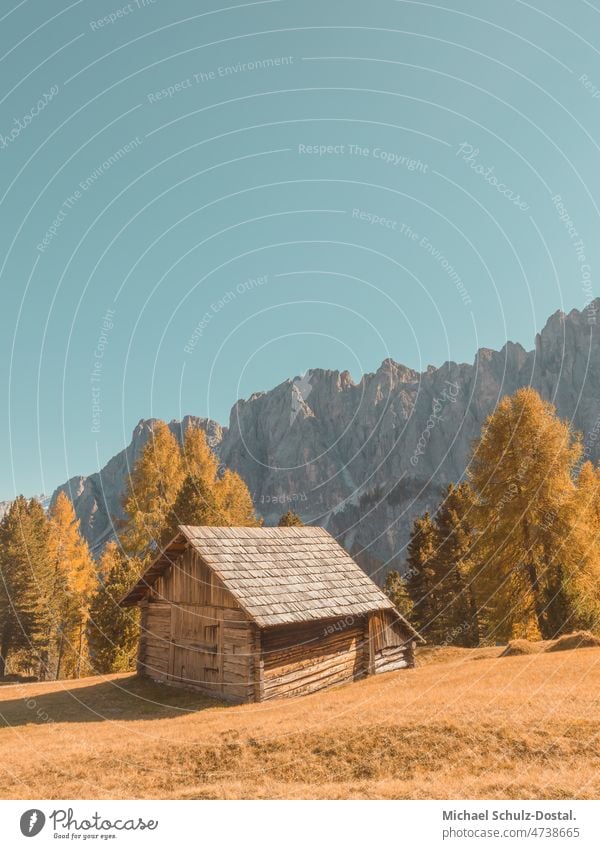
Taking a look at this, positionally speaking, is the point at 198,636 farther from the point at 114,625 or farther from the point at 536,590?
the point at 536,590

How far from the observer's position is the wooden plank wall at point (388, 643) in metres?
23.6

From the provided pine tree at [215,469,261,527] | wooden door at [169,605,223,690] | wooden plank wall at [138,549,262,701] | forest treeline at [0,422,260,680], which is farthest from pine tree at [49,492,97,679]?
wooden door at [169,605,223,690]

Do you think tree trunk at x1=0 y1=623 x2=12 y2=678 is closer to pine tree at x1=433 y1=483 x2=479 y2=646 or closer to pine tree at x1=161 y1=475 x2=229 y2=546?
pine tree at x1=161 y1=475 x2=229 y2=546

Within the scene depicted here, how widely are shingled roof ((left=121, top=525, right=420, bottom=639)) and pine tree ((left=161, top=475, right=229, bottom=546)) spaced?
34.6 feet

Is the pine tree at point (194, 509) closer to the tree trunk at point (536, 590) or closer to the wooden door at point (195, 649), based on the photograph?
the wooden door at point (195, 649)

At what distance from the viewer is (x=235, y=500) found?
4241 cm

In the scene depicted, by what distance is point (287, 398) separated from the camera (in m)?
156

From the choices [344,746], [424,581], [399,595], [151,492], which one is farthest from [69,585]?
[344,746]

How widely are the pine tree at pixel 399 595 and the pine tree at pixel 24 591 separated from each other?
25.2m

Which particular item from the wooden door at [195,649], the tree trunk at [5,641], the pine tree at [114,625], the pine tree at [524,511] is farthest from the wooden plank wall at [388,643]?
the tree trunk at [5,641]

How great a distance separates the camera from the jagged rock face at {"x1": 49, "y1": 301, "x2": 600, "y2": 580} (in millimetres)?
123438
